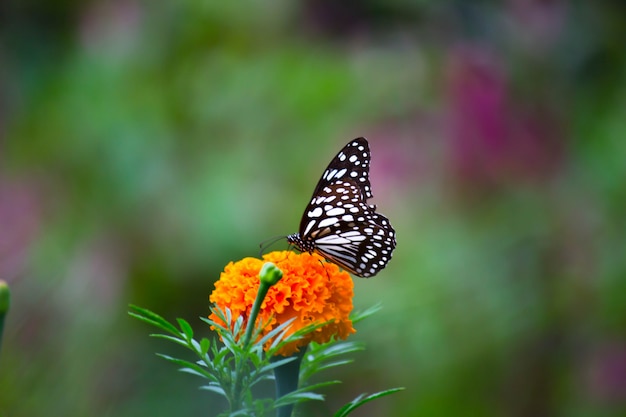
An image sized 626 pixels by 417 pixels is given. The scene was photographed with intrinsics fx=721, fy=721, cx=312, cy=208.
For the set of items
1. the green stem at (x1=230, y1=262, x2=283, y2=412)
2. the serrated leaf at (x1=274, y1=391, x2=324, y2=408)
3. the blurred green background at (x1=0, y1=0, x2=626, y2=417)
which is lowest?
the serrated leaf at (x1=274, y1=391, x2=324, y2=408)

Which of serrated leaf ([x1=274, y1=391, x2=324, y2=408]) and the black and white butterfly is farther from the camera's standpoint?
the black and white butterfly

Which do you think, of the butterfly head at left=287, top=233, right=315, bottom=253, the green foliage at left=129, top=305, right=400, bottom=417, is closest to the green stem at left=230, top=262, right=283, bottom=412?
the green foliage at left=129, top=305, right=400, bottom=417

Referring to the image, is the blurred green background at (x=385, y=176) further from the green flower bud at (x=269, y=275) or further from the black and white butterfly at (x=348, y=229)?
the green flower bud at (x=269, y=275)

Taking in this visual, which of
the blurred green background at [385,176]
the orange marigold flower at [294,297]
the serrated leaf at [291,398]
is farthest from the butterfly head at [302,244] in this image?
the blurred green background at [385,176]

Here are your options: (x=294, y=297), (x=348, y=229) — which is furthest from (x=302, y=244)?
(x=294, y=297)

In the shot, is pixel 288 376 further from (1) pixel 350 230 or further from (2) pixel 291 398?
(1) pixel 350 230

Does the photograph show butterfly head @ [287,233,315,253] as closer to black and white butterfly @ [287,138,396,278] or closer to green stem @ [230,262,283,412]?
black and white butterfly @ [287,138,396,278]
